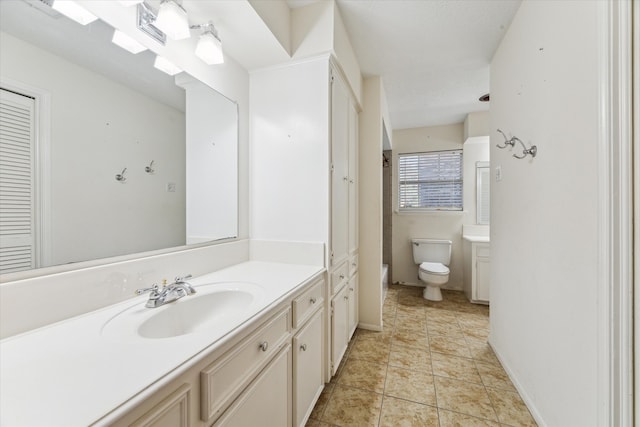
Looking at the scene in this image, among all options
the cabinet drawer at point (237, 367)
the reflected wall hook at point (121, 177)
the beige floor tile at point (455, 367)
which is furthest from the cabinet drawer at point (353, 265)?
the reflected wall hook at point (121, 177)

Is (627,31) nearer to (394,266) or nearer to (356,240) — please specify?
(356,240)

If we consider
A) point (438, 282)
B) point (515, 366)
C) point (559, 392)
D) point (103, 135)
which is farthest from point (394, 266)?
point (103, 135)

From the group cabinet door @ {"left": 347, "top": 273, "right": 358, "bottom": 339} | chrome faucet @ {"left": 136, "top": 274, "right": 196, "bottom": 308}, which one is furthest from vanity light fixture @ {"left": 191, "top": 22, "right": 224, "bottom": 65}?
cabinet door @ {"left": 347, "top": 273, "right": 358, "bottom": 339}

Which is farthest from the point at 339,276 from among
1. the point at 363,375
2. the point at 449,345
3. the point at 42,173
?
the point at 42,173

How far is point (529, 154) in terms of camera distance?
1465 millimetres

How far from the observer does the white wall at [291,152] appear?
1.58 meters

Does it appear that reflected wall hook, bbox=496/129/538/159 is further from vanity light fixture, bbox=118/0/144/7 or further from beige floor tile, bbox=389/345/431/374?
vanity light fixture, bbox=118/0/144/7

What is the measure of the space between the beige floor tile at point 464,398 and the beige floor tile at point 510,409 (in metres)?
0.04

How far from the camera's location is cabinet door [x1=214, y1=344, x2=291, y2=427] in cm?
79

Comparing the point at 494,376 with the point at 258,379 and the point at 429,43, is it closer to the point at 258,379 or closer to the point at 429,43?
the point at 258,379

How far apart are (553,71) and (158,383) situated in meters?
1.94

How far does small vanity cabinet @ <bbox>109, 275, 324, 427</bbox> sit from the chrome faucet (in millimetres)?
369

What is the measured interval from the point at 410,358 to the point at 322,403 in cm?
83

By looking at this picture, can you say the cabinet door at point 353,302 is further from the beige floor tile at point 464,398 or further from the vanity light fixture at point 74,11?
the vanity light fixture at point 74,11
